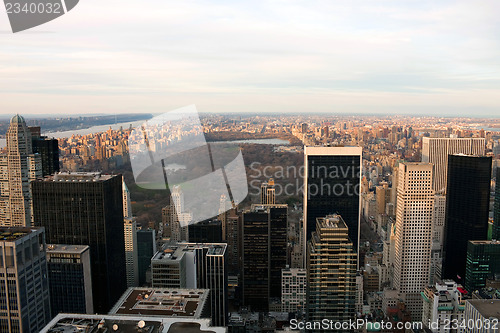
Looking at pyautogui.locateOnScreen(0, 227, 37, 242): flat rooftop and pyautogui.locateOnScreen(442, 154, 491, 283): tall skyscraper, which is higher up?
pyautogui.locateOnScreen(0, 227, 37, 242): flat rooftop

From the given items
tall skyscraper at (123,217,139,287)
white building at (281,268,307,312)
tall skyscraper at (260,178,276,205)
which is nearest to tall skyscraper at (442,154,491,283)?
white building at (281,268,307,312)

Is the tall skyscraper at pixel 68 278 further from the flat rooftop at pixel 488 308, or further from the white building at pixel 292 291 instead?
the flat rooftop at pixel 488 308

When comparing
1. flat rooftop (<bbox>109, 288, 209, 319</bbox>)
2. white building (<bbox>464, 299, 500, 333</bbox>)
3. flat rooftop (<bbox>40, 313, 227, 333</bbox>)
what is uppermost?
flat rooftop (<bbox>40, 313, 227, 333</bbox>)

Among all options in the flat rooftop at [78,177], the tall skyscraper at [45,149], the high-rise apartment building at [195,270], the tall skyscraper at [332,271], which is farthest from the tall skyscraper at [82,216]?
the tall skyscraper at [45,149]

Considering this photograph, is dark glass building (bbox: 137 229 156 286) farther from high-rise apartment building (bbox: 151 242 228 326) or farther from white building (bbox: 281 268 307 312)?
white building (bbox: 281 268 307 312)

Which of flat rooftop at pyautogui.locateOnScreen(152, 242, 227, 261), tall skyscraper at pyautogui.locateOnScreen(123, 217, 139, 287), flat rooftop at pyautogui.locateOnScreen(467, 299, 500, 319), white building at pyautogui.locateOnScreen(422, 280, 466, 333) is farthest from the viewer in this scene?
tall skyscraper at pyautogui.locateOnScreen(123, 217, 139, 287)

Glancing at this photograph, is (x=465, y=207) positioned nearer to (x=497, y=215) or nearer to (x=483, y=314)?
(x=497, y=215)
